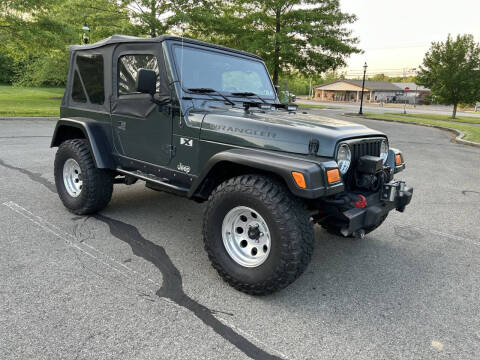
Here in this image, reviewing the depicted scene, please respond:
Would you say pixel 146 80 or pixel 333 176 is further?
pixel 146 80

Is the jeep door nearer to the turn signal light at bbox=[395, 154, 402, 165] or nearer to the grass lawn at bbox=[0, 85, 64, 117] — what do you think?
the turn signal light at bbox=[395, 154, 402, 165]

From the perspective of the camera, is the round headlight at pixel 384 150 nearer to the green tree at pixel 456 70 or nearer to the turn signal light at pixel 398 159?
the turn signal light at pixel 398 159

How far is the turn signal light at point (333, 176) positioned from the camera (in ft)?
8.45

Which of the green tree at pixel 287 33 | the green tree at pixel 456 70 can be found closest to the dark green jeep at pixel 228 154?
the green tree at pixel 287 33

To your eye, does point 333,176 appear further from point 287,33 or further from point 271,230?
point 287,33

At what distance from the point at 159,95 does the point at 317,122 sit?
1494 millimetres

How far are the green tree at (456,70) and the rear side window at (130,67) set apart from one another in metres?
29.0

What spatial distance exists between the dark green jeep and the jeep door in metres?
0.01

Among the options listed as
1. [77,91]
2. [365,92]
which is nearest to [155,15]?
[77,91]

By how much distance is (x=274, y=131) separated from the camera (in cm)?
284

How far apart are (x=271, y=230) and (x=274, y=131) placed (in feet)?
2.57

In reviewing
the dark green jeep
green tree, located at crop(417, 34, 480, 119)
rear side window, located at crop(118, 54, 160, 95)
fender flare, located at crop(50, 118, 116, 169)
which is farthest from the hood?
green tree, located at crop(417, 34, 480, 119)

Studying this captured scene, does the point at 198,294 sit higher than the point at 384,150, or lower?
lower

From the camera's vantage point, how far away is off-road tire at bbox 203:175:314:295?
8.50 ft
